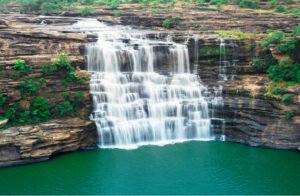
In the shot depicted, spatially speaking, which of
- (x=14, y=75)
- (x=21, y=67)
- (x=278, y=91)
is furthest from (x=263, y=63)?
(x=14, y=75)

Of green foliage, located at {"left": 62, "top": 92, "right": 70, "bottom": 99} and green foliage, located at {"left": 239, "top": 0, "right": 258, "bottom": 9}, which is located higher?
green foliage, located at {"left": 239, "top": 0, "right": 258, "bottom": 9}

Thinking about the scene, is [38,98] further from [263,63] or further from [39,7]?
[39,7]

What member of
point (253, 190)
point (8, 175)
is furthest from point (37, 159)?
point (253, 190)

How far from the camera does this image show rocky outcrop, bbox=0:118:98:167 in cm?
2217

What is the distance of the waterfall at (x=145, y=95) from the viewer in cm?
2558

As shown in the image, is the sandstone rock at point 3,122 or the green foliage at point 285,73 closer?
the sandstone rock at point 3,122

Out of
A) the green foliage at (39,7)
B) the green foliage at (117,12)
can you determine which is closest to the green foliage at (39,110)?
the green foliage at (117,12)

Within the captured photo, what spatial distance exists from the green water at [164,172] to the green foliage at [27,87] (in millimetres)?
3968

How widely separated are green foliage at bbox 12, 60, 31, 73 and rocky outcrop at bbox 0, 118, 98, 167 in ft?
10.7

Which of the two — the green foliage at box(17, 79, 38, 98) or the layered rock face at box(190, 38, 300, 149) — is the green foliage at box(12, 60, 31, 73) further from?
the layered rock face at box(190, 38, 300, 149)

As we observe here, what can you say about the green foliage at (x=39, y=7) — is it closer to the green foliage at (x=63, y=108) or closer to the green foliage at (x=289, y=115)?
the green foliage at (x=63, y=108)

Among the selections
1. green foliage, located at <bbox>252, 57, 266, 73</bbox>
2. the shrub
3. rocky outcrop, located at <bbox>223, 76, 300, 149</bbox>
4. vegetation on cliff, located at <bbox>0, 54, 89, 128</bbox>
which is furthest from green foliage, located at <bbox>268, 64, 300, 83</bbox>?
vegetation on cliff, located at <bbox>0, 54, 89, 128</bbox>

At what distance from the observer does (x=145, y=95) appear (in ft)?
87.5

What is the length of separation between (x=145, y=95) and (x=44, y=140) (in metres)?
6.99
